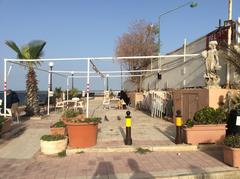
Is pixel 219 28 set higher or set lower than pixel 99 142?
higher

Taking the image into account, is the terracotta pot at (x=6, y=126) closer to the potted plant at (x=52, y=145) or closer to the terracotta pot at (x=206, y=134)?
the potted plant at (x=52, y=145)

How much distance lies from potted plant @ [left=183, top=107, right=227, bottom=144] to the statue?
1.71m

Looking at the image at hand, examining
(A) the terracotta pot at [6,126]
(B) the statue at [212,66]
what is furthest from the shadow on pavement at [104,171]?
(A) the terracotta pot at [6,126]

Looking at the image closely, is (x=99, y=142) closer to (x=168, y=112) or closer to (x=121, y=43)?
(x=168, y=112)

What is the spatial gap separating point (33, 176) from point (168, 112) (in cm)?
1081

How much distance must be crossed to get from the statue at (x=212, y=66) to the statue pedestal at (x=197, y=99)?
0.85 feet

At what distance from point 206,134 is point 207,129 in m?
0.15

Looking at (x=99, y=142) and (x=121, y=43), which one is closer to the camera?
(x=99, y=142)

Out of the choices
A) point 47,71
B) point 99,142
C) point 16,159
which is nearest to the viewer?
point 16,159

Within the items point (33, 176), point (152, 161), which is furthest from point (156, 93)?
point (33, 176)

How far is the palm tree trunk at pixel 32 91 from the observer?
61.1 feet

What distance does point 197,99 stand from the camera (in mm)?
11938

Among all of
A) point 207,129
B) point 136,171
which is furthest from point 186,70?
point 136,171

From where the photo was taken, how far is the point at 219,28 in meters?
13.6
